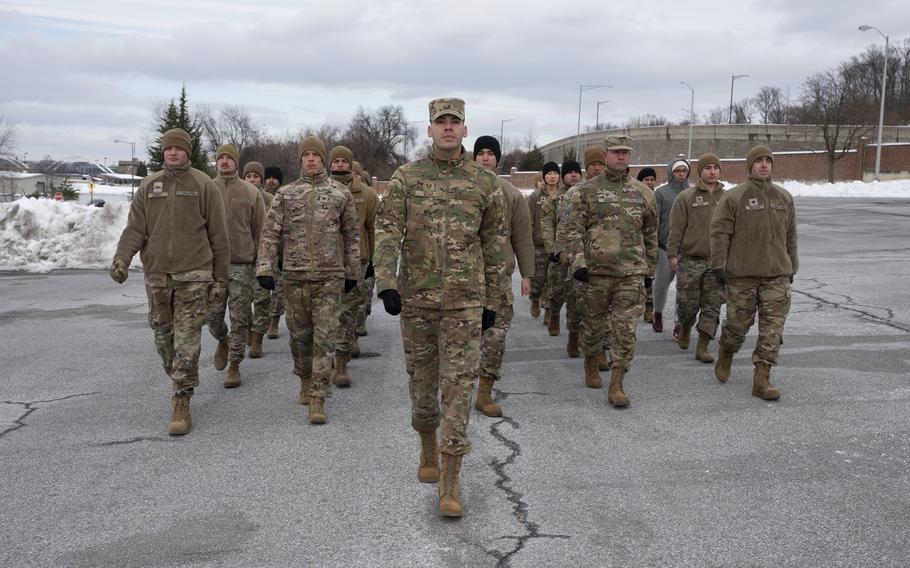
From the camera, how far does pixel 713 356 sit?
8.67 metres

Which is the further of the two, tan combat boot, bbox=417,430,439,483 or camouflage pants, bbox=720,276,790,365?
camouflage pants, bbox=720,276,790,365

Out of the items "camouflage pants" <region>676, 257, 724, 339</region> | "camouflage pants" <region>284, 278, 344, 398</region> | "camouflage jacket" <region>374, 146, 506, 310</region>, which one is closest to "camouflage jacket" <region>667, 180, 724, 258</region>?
"camouflage pants" <region>676, 257, 724, 339</region>

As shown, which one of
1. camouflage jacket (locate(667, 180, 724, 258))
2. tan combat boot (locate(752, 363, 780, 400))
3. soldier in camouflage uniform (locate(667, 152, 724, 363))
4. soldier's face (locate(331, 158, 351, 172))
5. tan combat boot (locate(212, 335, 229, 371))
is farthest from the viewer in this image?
camouflage jacket (locate(667, 180, 724, 258))

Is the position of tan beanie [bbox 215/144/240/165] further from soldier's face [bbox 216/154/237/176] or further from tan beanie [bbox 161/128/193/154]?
tan beanie [bbox 161/128/193/154]

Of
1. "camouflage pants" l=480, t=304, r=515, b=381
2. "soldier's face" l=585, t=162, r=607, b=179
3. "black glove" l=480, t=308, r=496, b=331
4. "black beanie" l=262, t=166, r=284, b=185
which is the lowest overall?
"camouflage pants" l=480, t=304, r=515, b=381

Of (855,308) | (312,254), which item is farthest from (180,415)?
(855,308)

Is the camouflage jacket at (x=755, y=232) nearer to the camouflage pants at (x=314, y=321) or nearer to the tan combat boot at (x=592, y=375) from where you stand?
the tan combat boot at (x=592, y=375)

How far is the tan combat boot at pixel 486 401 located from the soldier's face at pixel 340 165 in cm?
254

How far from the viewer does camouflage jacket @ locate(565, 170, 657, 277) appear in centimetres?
702

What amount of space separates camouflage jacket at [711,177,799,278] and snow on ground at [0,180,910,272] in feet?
46.9

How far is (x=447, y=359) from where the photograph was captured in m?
4.62

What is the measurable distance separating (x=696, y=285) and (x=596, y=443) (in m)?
3.75

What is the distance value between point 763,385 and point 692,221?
8.56 ft

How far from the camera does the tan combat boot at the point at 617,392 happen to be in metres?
6.69
